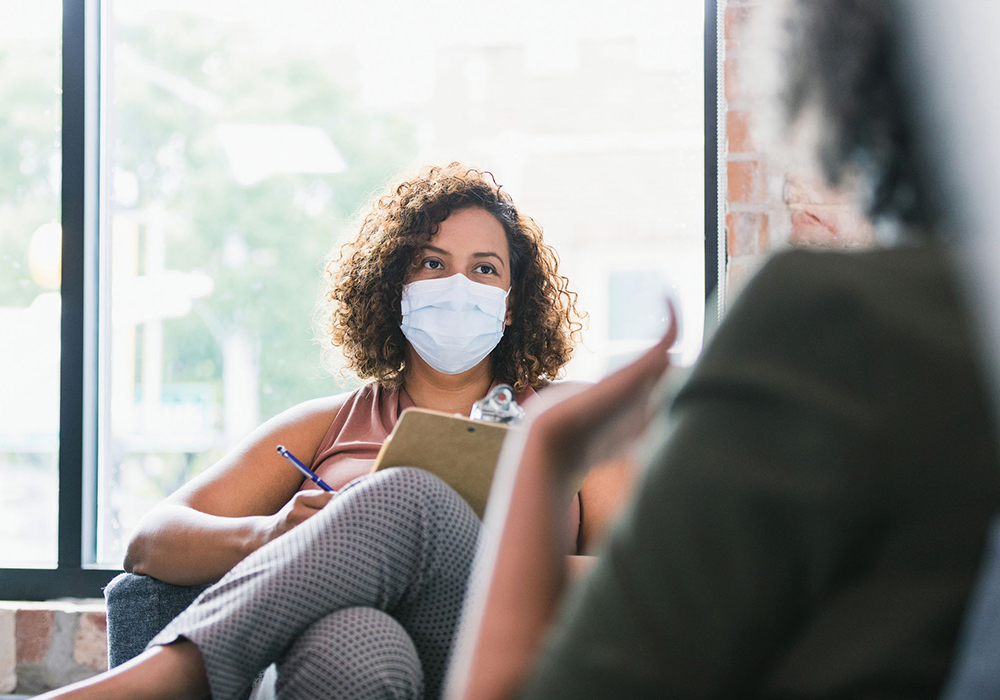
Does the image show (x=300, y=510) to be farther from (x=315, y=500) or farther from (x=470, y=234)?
(x=470, y=234)

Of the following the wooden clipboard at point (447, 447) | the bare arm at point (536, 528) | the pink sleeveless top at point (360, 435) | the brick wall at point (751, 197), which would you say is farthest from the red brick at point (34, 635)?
the bare arm at point (536, 528)

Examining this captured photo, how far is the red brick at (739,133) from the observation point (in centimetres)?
178

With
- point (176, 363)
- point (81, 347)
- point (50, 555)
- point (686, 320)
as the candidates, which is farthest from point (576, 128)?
point (50, 555)

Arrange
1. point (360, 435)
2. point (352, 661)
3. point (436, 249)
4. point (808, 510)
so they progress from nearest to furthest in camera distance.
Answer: point (808, 510), point (352, 661), point (360, 435), point (436, 249)

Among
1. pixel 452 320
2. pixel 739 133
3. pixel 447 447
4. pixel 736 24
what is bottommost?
pixel 447 447

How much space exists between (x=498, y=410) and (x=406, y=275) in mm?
438

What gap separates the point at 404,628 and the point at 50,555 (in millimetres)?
1552

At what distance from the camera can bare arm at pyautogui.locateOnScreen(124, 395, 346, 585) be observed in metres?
1.32

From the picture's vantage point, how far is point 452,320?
5.40 ft

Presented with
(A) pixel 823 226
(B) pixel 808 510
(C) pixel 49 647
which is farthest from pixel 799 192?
(C) pixel 49 647

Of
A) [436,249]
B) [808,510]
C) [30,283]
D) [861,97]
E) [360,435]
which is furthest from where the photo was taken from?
[30,283]

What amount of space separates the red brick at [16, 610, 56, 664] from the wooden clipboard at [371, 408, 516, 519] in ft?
4.39

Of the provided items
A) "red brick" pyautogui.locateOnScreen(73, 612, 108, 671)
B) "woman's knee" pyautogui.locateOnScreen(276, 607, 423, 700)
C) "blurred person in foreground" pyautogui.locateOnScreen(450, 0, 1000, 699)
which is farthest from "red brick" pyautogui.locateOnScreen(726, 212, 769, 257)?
"red brick" pyautogui.locateOnScreen(73, 612, 108, 671)

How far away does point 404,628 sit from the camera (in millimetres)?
1094
